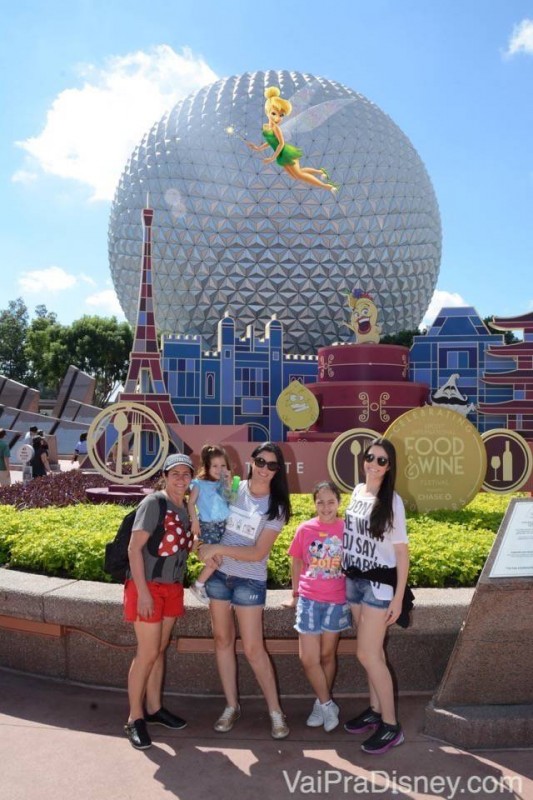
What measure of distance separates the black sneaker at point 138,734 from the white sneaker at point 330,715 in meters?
1.13

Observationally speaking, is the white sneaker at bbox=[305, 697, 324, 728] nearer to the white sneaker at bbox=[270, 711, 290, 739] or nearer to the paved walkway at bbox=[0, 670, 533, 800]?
the paved walkway at bbox=[0, 670, 533, 800]

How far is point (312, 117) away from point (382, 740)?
30646mm

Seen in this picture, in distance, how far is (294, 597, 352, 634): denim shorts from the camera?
15.1ft

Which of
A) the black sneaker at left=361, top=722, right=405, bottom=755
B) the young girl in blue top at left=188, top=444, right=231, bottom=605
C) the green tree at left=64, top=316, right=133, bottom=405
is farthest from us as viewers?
the green tree at left=64, top=316, right=133, bottom=405

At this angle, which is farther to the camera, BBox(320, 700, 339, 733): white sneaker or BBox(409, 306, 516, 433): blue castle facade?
BBox(409, 306, 516, 433): blue castle facade

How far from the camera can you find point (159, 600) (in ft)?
14.9

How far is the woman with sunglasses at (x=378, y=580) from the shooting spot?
171 inches

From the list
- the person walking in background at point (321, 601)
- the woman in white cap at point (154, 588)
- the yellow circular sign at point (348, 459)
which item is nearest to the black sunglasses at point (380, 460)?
the person walking in background at point (321, 601)

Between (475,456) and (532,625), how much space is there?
521 centimetres

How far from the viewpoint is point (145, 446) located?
18.6 metres

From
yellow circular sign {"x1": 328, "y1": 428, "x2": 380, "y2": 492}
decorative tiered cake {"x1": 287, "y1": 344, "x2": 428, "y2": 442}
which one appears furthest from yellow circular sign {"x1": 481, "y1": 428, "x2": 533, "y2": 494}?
decorative tiered cake {"x1": 287, "y1": 344, "x2": 428, "y2": 442}

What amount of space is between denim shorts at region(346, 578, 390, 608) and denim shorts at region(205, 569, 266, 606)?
1.85 feet

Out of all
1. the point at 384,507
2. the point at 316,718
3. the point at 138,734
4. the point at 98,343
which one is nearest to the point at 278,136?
the point at 384,507

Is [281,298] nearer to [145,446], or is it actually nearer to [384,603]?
[145,446]
